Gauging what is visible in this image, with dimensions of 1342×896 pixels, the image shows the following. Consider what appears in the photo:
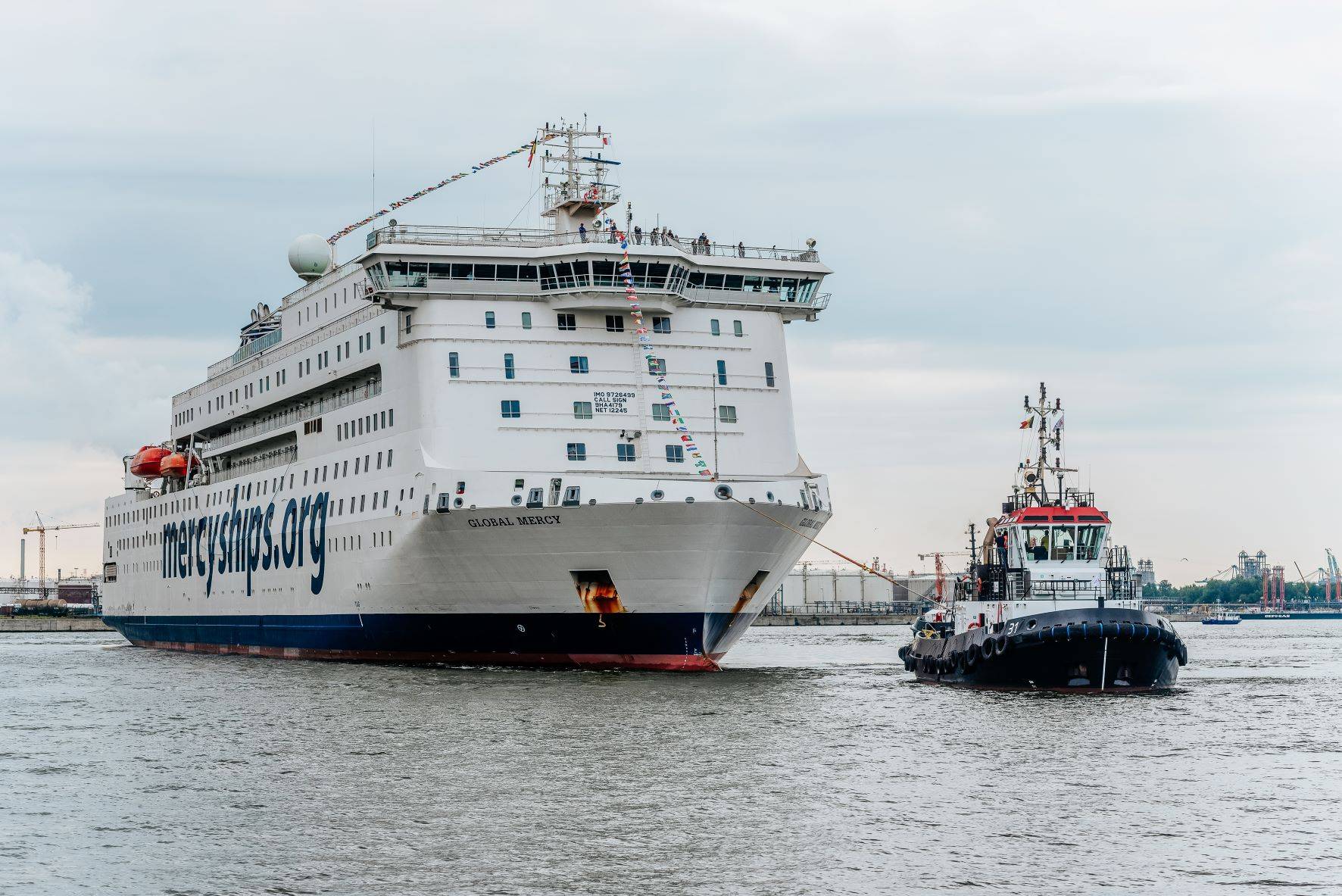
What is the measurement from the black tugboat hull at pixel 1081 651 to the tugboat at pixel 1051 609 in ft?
0.09

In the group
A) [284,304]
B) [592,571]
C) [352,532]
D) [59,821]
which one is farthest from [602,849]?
[284,304]

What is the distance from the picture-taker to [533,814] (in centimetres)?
2494

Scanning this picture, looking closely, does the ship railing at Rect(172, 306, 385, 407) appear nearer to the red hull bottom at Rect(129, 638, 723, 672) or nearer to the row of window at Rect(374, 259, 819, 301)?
the row of window at Rect(374, 259, 819, 301)

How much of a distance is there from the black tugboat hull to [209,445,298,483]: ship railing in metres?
32.3

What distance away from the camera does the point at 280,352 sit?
68312mm

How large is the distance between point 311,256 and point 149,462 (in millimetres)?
17714

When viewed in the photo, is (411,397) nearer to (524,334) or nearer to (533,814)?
(524,334)

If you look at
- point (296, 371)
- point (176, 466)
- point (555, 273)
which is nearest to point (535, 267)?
point (555, 273)

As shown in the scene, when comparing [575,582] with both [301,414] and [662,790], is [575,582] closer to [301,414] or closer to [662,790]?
[662,790]

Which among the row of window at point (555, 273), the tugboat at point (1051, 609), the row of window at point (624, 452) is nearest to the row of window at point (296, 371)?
the row of window at point (555, 273)

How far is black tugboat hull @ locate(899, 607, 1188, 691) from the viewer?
137 ft

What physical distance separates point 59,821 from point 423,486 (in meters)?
25.8

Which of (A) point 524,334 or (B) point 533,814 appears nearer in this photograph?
(B) point 533,814

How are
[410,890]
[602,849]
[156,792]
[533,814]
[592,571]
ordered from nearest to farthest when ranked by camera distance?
1. [410,890]
2. [602,849]
3. [533,814]
4. [156,792]
5. [592,571]
